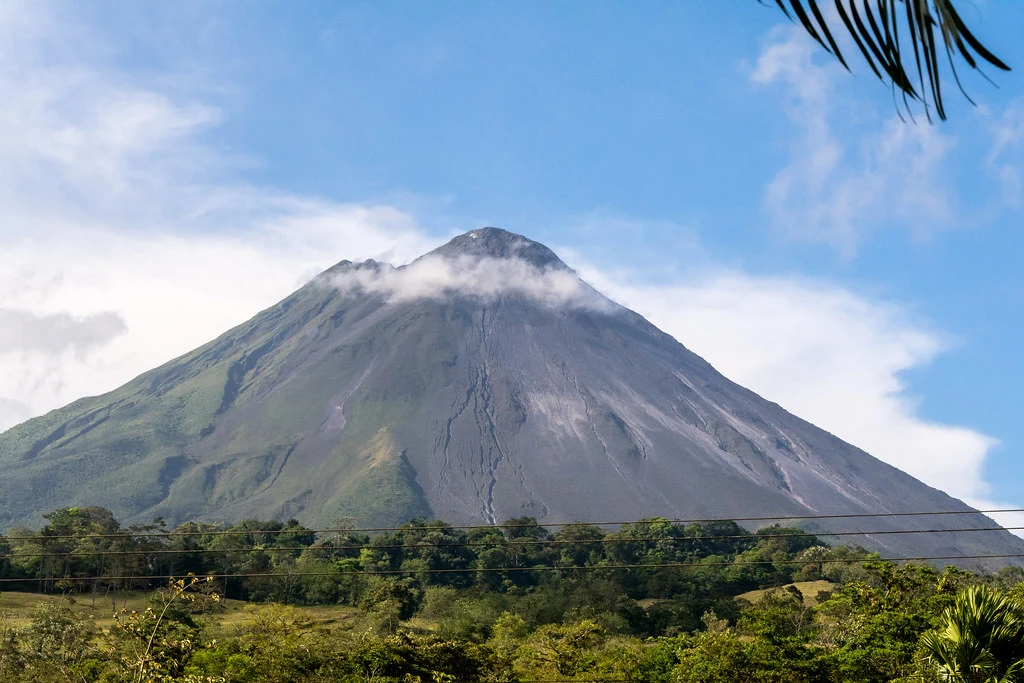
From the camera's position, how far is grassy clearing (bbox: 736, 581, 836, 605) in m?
56.7

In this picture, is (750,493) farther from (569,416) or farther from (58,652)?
(58,652)

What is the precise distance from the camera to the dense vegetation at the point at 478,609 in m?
24.9

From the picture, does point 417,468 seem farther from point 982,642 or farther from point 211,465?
point 982,642

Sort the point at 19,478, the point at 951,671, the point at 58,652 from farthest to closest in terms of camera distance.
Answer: the point at 19,478, the point at 58,652, the point at 951,671

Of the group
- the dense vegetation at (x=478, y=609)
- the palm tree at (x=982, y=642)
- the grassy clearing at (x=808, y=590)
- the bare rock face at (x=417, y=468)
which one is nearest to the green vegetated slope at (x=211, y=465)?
the bare rock face at (x=417, y=468)

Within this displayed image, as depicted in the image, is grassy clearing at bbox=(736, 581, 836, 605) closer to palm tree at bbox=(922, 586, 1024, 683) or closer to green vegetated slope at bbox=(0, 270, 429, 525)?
palm tree at bbox=(922, 586, 1024, 683)

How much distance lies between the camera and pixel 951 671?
12.3 meters

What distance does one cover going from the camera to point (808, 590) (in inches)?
2322

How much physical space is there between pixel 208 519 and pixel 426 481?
36.3 metres

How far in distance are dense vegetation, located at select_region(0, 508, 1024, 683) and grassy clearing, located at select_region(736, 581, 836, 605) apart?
0.59 ft

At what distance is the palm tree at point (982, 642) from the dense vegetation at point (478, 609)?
0.04 metres

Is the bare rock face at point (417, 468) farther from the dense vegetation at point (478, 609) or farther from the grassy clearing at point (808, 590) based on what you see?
the grassy clearing at point (808, 590)

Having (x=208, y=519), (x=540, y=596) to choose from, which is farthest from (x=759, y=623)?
(x=208, y=519)

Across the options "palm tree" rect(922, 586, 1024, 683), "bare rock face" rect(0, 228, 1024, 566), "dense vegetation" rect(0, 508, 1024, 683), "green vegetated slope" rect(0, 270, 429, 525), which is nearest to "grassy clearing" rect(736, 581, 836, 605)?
"dense vegetation" rect(0, 508, 1024, 683)
